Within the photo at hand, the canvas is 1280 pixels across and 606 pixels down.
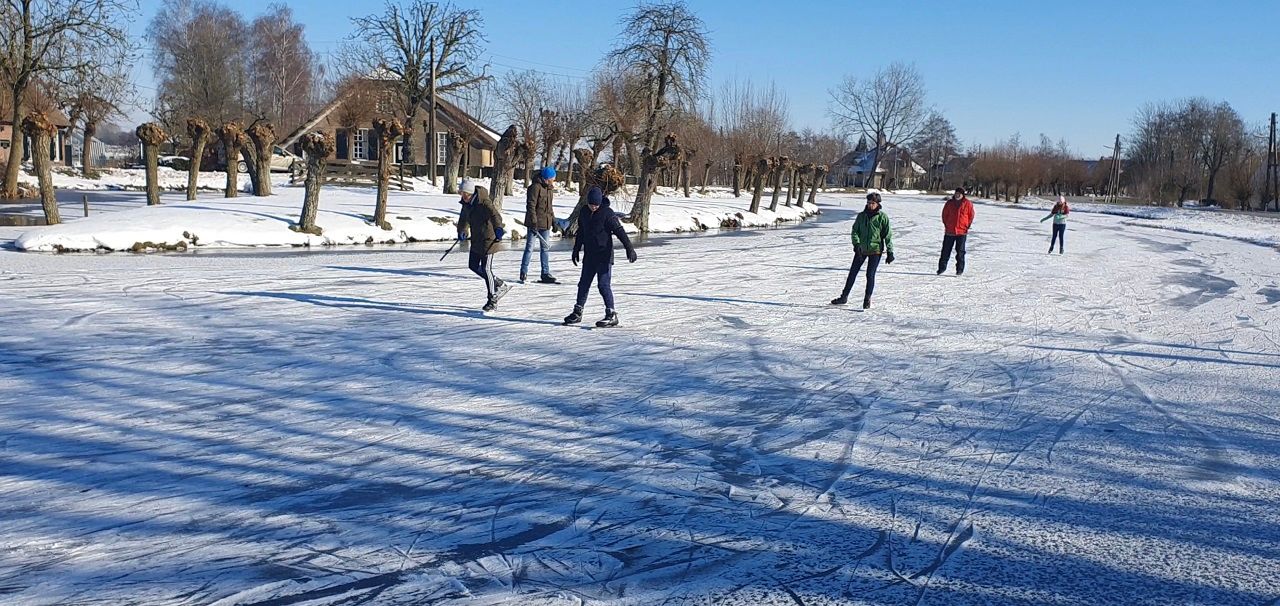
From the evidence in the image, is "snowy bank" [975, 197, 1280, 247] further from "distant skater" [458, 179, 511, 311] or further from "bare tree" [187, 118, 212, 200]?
"bare tree" [187, 118, 212, 200]

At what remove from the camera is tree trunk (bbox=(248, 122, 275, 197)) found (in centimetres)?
3102

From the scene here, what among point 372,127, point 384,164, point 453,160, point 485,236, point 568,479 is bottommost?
point 568,479

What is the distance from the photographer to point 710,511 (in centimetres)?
477

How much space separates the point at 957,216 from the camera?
53.0 feet

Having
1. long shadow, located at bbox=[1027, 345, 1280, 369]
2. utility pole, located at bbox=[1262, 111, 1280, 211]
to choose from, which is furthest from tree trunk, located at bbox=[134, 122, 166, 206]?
utility pole, located at bbox=[1262, 111, 1280, 211]

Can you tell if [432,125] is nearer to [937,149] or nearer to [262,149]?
[262,149]

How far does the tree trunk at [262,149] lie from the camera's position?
31016 mm

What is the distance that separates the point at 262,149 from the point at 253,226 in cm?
1051

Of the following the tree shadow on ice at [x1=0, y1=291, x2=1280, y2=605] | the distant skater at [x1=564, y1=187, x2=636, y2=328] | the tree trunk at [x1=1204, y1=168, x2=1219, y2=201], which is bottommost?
the tree shadow on ice at [x1=0, y1=291, x2=1280, y2=605]

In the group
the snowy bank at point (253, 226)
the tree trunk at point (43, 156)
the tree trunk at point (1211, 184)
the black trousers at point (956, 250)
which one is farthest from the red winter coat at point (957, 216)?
the tree trunk at point (1211, 184)

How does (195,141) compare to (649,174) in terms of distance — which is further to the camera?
(195,141)

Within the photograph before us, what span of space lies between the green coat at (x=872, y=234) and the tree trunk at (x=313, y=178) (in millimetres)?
15307

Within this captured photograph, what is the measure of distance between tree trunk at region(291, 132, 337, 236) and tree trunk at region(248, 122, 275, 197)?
939cm

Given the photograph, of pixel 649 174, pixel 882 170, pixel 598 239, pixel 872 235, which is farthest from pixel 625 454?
pixel 882 170
